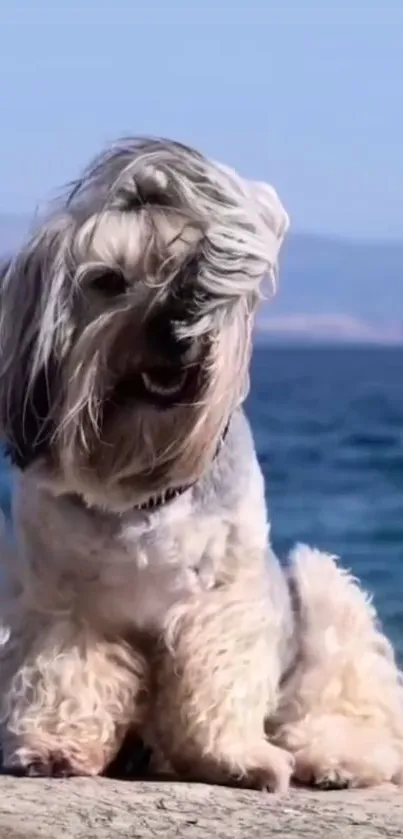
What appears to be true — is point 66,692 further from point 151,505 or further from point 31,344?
point 31,344

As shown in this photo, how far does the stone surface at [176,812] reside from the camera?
13.7 ft

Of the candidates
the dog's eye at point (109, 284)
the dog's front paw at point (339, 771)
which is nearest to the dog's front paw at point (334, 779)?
the dog's front paw at point (339, 771)

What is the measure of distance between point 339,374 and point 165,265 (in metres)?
40.7

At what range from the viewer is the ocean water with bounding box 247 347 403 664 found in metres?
15.0

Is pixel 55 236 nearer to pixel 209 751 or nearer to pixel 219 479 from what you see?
pixel 219 479

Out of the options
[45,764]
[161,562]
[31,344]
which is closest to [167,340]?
[31,344]

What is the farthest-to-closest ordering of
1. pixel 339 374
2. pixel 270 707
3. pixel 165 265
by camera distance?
1. pixel 339 374
2. pixel 270 707
3. pixel 165 265

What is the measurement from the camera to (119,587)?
4.80m

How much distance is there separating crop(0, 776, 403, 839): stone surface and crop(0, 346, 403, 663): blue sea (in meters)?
1.05

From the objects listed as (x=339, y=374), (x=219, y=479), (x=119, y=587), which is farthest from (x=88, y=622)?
(x=339, y=374)

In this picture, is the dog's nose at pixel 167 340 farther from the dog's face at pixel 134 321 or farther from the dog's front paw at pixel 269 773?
the dog's front paw at pixel 269 773

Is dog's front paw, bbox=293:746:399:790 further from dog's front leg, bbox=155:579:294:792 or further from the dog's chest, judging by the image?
the dog's chest

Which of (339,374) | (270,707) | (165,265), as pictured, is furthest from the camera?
(339,374)

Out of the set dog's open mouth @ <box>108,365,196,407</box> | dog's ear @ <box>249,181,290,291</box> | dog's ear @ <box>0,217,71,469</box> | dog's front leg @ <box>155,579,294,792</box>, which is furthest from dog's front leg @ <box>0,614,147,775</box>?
dog's ear @ <box>249,181,290,291</box>
